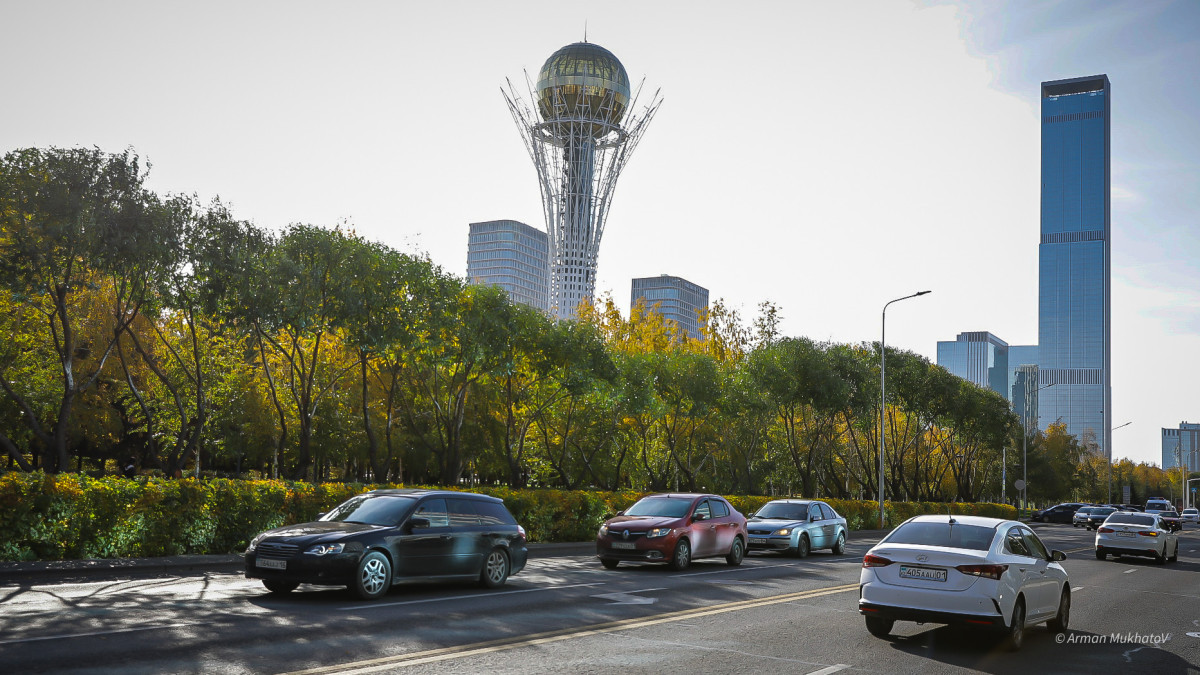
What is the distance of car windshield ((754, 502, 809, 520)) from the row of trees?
30.4ft

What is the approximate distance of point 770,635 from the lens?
1086 centimetres

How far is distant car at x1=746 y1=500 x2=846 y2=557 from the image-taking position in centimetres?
2414

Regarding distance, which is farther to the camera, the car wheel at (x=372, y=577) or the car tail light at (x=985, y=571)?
the car wheel at (x=372, y=577)

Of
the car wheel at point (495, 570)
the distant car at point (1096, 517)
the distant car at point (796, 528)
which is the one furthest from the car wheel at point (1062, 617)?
the distant car at point (1096, 517)

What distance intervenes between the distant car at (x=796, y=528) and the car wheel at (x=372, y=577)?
1245 centimetres

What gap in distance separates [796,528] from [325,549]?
48.5 feet

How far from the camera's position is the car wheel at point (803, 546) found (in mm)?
24448

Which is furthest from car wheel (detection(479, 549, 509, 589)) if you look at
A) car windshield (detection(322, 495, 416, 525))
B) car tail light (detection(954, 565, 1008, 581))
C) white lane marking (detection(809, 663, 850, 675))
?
car tail light (detection(954, 565, 1008, 581))

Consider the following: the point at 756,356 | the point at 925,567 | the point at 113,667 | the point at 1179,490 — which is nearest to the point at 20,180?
the point at 113,667

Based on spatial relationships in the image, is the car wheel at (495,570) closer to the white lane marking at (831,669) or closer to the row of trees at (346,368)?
the white lane marking at (831,669)

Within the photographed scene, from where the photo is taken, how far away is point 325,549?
1239cm

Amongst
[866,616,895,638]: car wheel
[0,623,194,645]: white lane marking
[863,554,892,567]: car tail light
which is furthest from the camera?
[866,616,895,638]: car wheel

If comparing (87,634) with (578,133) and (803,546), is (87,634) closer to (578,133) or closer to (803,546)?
(803,546)

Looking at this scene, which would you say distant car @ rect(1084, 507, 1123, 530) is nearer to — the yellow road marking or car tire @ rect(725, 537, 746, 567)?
car tire @ rect(725, 537, 746, 567)
